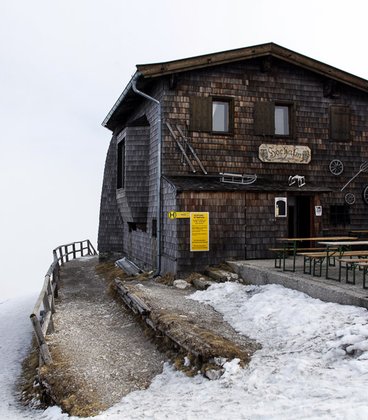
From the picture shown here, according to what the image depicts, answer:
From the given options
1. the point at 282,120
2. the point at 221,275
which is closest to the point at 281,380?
the point at 221,275

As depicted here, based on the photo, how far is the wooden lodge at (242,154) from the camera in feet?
44.1

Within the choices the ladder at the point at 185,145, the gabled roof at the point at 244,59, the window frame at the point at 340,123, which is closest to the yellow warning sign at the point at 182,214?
the ladder at the point at 185,145

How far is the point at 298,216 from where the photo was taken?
15445mm

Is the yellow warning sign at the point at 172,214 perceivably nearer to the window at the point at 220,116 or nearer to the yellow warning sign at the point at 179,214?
the yellow warning sign at the point at 179,214

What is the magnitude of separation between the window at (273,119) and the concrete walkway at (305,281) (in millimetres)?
4697

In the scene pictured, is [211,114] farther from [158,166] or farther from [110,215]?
[110,215]

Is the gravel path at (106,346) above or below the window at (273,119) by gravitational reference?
below

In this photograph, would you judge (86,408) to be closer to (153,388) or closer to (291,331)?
(153,388)

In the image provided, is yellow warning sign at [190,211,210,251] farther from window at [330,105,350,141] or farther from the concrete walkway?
window at [330,105,350,141]

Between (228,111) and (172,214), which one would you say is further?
(228,111)

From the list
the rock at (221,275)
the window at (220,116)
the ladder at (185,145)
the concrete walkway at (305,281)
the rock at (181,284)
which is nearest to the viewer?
the concrete walkway at (305,281)

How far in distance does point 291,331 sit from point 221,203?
21.6 ft

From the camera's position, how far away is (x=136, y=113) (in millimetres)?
17938

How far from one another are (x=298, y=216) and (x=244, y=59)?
5.82 meters
